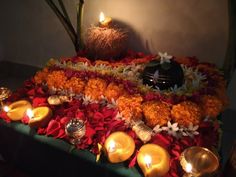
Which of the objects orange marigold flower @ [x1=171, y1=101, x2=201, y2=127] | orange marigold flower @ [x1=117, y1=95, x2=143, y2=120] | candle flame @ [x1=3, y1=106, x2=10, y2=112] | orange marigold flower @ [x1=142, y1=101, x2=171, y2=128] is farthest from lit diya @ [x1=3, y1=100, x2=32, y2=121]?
orange marigold flower @ [x1=171, y1=101, x2=201, y2=127]

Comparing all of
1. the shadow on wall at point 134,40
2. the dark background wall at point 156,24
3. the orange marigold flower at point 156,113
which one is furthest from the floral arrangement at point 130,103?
the shadow on wall at point 134,40

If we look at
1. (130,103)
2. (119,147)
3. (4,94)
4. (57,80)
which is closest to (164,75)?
(130,103)

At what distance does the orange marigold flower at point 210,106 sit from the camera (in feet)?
3.66

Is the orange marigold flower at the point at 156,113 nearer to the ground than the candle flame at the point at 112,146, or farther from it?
farther from it

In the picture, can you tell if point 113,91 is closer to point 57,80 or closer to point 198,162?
point 57,80

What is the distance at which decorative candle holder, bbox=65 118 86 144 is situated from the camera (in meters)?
1.02

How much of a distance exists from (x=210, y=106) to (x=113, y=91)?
43 centimetres

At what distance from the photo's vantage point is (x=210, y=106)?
1.12 meters

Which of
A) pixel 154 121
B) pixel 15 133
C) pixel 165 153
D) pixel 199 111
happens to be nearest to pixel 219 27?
pixel 199 111

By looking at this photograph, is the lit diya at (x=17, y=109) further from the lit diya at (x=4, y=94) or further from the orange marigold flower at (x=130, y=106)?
the orange marigold flower at (x=130, y=106)

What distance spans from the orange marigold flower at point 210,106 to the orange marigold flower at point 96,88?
1.52 ft

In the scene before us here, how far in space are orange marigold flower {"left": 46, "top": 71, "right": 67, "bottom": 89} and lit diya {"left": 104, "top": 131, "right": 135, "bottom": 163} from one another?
48cm

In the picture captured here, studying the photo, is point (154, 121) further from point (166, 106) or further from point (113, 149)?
point (113, 149)

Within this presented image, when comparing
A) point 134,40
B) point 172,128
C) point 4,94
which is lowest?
point 172,128
